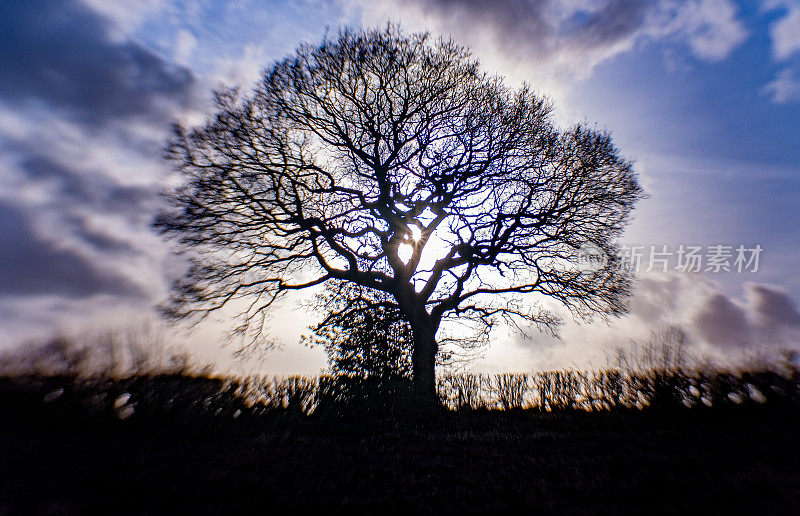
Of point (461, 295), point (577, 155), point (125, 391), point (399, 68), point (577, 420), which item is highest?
point (399, 68)

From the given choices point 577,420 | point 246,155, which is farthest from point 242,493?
point 246,155

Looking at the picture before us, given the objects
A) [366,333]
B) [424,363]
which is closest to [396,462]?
[424,363]

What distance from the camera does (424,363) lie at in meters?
11.0

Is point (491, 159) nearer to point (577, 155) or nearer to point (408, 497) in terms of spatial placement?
point (577, 155)

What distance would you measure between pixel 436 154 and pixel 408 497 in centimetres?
938

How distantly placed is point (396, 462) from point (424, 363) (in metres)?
5.99

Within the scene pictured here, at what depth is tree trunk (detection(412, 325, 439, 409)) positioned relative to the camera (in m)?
9.53

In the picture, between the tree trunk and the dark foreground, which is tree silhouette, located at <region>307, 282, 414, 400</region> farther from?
the dark foreground

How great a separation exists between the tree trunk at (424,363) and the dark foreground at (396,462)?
1890mm

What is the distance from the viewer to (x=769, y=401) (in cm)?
719

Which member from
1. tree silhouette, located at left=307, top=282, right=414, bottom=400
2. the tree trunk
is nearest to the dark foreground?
the tree trunk

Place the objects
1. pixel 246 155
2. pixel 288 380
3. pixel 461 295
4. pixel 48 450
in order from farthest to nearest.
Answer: pixel 461 295
pixel 246 155
pixel 288 380
pixel 48 450

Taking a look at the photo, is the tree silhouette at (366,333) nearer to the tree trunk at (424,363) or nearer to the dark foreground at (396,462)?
the tree trunk at (424,363)

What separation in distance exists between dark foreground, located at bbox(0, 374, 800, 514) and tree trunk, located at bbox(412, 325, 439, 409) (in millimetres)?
1890
